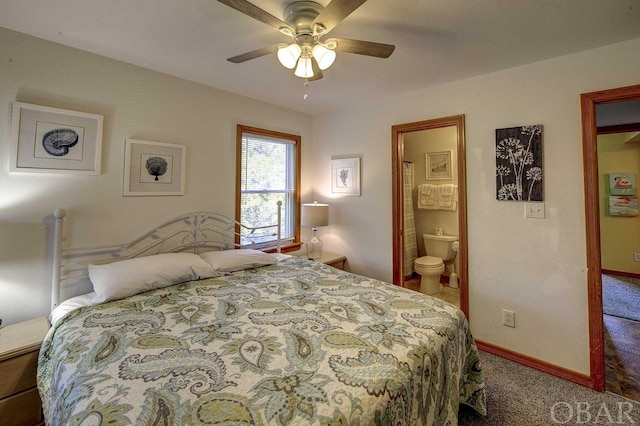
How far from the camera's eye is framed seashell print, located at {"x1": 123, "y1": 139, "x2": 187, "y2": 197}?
7.47ft

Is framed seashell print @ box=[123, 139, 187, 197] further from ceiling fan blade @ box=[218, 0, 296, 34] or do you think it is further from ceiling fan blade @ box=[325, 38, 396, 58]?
ceiling fan blade @ box=[325, 38, 396, 58]

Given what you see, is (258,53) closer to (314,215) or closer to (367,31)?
(367,31)

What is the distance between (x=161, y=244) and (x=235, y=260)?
2.23 ft

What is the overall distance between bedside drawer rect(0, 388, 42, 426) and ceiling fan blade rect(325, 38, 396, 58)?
2530 millimetres

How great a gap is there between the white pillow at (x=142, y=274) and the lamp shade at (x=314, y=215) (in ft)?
4.42

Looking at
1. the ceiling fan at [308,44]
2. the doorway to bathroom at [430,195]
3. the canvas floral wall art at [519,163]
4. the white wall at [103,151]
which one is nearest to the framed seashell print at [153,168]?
the white wall at [103,151]

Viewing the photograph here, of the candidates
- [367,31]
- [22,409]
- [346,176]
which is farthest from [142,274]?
[346,176]

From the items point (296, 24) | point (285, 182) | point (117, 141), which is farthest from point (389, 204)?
point (117, 141)

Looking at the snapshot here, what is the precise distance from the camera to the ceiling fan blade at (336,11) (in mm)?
1182

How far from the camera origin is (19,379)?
151 centimetres

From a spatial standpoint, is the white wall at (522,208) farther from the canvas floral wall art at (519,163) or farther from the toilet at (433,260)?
the toilet at (433,260)

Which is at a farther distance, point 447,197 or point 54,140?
point 447,197

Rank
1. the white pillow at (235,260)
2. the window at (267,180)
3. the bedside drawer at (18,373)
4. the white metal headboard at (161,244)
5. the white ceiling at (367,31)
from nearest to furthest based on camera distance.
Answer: the bedside drawer at (18,373) → the white ceiling at (367,31) → the white metal headboard at (161,244) → the white pillow at (235,260) → the window at (267,180)

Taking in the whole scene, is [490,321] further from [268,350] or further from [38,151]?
[38,151]
